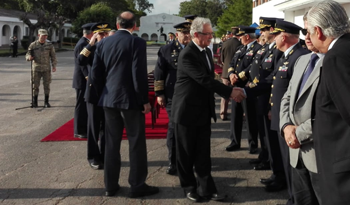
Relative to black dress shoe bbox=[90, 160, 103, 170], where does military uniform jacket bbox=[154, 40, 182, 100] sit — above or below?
above

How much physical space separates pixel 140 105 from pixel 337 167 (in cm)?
247

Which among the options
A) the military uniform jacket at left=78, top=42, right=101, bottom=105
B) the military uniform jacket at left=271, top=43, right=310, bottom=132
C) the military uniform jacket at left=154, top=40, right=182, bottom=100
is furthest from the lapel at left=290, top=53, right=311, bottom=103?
the military uniform jacket at left=154, top=40, right=182, bottom=100

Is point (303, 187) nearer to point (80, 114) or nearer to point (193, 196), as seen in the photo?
point (193, 196)

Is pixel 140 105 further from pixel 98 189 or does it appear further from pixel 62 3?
pixel 62 3

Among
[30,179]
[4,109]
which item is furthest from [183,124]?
[4,109]

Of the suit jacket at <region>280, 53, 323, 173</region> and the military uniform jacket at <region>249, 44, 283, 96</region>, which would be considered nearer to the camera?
the suit jacket at <region>280, 53, 323, 173</region>

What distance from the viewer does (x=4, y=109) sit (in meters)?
9.34

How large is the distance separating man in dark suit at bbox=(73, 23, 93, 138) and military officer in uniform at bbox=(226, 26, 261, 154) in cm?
232

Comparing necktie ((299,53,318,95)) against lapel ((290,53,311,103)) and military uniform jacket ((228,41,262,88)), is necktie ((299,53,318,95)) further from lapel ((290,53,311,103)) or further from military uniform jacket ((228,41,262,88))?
military uniform jacket ((228,41,262,88))

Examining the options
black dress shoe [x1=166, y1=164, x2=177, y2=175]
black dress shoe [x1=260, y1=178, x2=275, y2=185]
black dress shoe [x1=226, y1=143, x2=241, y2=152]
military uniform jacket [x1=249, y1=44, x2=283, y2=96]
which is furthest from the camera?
black dress shoe [x1=226, y1=143, x2=241, y2=152]

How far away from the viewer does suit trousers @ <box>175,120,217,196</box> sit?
13.3 feet

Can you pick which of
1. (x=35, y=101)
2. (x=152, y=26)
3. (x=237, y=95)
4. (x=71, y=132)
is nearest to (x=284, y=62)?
(x=237, y=95)

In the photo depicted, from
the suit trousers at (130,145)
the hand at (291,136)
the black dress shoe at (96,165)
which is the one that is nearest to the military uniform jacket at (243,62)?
the suit trousers at (130,145)

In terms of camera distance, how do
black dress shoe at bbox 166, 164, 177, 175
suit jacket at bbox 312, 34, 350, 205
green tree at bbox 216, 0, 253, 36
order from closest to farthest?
suit jacket at bbox 312, 34, 350, 205 → black dress shoe at bbox 166, 164, 177, 175 → green tree at bbox 216, 0, 253, 36
